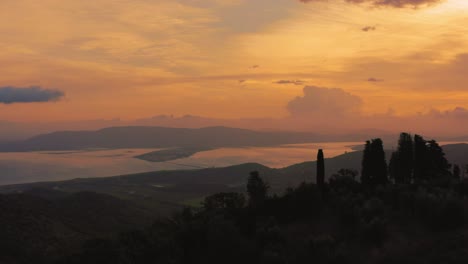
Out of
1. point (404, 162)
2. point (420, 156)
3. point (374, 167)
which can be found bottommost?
point (374, 167)

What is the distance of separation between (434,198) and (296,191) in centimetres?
1908

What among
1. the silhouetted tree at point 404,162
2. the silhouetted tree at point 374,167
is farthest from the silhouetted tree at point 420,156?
the silhouetted tree at point 374,167

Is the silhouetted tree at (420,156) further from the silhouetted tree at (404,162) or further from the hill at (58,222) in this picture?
the hill at (58,222)

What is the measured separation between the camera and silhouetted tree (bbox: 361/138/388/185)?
2886 inches

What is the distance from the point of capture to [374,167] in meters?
73.5

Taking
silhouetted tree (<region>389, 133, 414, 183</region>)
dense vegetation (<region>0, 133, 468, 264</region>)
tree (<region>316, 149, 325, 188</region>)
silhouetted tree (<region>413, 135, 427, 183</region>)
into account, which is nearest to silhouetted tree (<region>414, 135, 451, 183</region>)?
silhouetted tree (<region>413, 135, 427, 183</region>)

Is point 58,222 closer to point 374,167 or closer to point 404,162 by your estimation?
point 374,167

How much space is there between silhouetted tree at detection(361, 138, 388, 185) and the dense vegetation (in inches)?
6.3

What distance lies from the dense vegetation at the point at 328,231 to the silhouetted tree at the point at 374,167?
16 centimetres

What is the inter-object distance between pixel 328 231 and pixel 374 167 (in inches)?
1016

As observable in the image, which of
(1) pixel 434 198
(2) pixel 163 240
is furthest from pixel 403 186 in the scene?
(2) pixel 163 240

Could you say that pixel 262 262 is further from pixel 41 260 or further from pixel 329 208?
pixel 41 260

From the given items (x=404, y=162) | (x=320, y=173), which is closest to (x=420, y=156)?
(x=404, y=162)

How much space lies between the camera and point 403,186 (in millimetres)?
62500
